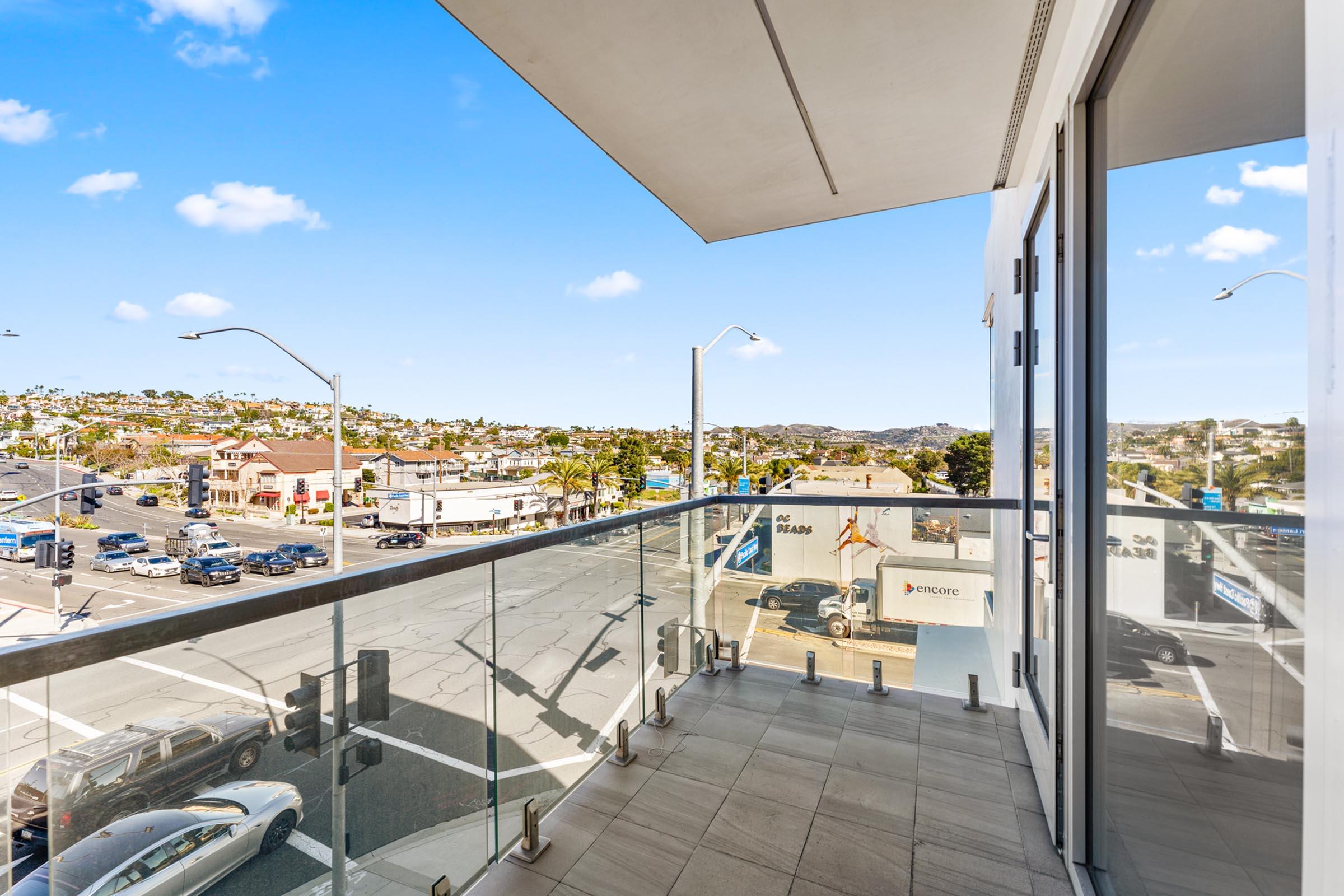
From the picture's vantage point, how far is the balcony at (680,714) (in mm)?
887

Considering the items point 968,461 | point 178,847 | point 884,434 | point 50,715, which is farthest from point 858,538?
point 968,461

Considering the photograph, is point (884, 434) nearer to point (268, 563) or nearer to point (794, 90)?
point (794, 90)

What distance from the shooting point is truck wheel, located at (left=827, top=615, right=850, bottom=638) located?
3.19 metres

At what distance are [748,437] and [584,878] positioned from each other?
11.9m

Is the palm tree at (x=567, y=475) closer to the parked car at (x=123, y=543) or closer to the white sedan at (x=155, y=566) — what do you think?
the white sedan at (x=155, y=566)

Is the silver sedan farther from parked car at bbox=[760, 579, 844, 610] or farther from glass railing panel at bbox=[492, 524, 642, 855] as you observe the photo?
parked car at bbox=[760, 579, 844, 610]

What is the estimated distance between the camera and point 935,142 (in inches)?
98.3

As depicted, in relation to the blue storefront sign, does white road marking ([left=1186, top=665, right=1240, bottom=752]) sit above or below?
below

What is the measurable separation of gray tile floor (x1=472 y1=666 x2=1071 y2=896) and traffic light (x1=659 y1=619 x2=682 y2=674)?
0.66 ft

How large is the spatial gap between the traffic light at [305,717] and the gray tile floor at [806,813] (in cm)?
85

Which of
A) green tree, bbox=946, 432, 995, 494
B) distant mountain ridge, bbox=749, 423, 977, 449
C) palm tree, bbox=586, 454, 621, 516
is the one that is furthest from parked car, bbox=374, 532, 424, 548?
green tree, bbox=946, 432, 995, 494

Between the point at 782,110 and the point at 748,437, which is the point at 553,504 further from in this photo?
the point at 782,110

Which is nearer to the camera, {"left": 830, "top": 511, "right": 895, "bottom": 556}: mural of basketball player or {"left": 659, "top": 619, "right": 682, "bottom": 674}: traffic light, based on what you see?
{"left": 659, "top": 619, "right": 682, "bottom": 674}: traffic light

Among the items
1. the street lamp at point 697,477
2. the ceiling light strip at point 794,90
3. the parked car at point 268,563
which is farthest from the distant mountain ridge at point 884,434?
the parked car at point 268,563
